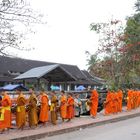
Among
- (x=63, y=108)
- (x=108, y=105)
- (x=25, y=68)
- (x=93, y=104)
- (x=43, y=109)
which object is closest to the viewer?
(x=43, y=109)

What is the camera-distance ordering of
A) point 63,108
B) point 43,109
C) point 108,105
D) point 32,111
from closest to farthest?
1. point 32,111
2. point 43,109
3. point 63,108
4. point 108,105

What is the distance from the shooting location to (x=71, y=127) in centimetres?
1767

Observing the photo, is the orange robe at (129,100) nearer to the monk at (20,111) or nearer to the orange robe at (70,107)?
the orange robe at (70,107)

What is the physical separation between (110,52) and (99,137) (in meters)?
19.7

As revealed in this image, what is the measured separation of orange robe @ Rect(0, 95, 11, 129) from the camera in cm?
1577

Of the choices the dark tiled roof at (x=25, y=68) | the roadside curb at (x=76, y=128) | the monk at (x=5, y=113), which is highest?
the dark tiled roof at (x=25, y=68)

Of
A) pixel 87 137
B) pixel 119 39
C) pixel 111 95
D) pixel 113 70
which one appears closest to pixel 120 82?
pixel 113 70

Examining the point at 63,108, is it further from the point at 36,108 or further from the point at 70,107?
the point at 36,108

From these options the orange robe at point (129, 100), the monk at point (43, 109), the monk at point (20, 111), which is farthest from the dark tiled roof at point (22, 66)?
the monk at point (20, 111)

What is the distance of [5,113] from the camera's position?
15.9 metres

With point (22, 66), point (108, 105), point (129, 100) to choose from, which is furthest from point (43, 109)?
point (22, 66)

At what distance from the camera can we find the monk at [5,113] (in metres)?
15.8

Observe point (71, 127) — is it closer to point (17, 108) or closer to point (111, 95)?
point (17, 108)

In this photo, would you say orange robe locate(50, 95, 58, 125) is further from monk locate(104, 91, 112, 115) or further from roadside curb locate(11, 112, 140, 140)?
monk locate(104, 91, 112, 115)
